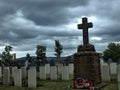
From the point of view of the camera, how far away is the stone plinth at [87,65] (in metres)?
15.1

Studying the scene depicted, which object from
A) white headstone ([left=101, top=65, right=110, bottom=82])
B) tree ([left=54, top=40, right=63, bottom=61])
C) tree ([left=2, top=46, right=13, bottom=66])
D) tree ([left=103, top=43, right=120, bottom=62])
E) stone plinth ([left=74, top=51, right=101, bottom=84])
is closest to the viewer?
stone plinth ([left=74, top=51, right=101, bottom=84])

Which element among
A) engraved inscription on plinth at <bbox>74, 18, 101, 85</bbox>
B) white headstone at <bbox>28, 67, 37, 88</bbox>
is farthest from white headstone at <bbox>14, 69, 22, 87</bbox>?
engraved inscription on plinth at <bbox>74, 18, 101, 85</bbox>

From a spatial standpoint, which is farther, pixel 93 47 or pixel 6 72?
pixel 6 72

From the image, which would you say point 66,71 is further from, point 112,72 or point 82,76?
point 112,72

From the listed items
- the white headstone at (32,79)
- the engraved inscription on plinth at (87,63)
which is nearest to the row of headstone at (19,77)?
the white headstone at (32,79)

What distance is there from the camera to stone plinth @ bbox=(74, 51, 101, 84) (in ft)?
49.6

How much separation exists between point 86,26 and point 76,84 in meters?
3.84

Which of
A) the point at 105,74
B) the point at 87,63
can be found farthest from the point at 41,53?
the point at 87,63

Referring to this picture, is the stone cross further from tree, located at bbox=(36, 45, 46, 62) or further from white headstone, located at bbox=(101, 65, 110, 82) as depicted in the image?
tree, located at bbox=(36, 45, 46, 62)

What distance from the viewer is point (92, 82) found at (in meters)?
14.9

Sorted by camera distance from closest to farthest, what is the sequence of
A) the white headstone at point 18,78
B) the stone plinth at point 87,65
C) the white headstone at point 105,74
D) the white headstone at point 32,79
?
the stone plinth at point 87,65 < the white headstone at point 32,79 < the white headstone at point 18,78 < the white headstone at point 105,74

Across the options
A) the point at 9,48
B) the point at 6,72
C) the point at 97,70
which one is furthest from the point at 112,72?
the point at 9,48

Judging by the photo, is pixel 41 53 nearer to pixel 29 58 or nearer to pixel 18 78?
pixel 29 58

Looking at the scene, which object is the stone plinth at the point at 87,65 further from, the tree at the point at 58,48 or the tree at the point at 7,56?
the tree at the point at 58,48
